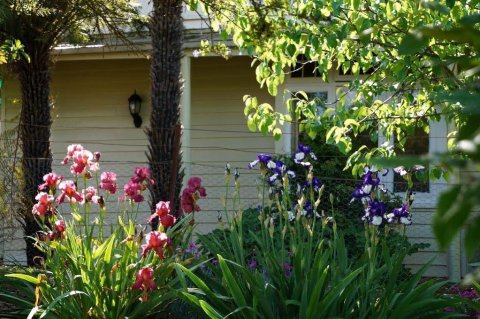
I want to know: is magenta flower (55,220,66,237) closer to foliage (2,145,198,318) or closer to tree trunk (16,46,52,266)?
foliage (2,145,198,318)

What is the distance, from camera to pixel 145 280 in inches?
190

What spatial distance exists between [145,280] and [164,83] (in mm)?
4746

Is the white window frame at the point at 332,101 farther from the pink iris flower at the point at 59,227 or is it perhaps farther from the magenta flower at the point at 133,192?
the pink iris flower at the point at 59,227

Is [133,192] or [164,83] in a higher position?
[164,83]

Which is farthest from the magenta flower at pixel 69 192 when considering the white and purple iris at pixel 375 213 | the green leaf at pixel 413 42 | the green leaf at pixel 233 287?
the green leaf at pixel 413 42

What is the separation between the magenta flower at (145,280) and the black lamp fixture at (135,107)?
8.57 metres

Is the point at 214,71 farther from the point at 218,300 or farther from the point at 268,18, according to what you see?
the point at 218,300

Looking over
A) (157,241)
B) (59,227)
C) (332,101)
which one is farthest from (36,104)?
(157,241)

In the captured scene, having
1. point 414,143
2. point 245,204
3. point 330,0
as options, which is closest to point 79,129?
point 245,204

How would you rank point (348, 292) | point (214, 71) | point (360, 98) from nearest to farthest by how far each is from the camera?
point (348, 292), point (360, 98), point (214, 71)

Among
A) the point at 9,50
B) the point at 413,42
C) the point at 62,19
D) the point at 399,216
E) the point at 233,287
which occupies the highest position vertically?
the point at 62,19

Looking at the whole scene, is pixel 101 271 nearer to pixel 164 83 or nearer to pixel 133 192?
pixel 133 192

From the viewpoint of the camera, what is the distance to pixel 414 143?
11.8 metres

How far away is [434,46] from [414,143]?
6509 mm
